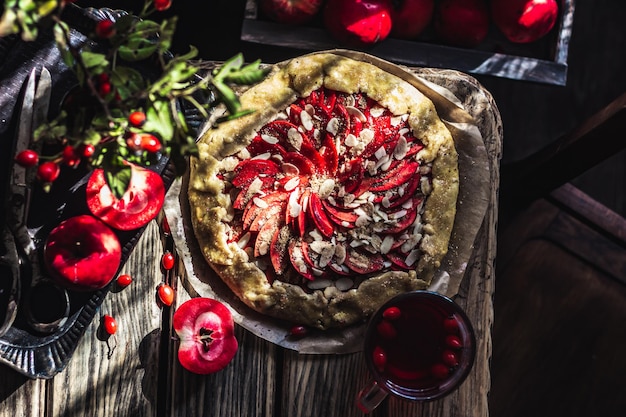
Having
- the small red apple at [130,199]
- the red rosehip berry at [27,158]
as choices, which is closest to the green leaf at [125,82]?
the red rosehip berry at [27,158]

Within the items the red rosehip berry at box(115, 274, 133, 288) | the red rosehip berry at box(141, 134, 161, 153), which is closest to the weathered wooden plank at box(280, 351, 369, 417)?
the red rosehip berry at box(115, 274, 133, 288)

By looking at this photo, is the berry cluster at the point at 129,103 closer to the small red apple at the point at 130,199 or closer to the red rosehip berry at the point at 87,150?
the red rosehip berry at the point at 87,150

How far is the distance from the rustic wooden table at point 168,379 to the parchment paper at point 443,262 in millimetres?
32

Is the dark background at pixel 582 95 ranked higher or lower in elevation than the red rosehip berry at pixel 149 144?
lower

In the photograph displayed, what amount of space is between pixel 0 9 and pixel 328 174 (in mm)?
780

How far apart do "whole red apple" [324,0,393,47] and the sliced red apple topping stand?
0.63 feet

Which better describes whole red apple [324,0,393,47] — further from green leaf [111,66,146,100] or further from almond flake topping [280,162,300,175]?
green leaf [111,66,146,100]

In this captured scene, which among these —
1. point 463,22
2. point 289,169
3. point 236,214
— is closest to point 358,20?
point 463,22

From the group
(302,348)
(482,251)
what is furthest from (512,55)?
(302,348)

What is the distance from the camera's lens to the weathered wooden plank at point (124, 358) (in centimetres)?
159

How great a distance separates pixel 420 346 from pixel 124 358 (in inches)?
25.8

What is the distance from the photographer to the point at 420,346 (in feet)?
4.95

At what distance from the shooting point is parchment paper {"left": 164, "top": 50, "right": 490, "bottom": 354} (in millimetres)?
1600

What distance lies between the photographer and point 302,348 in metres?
1.60
